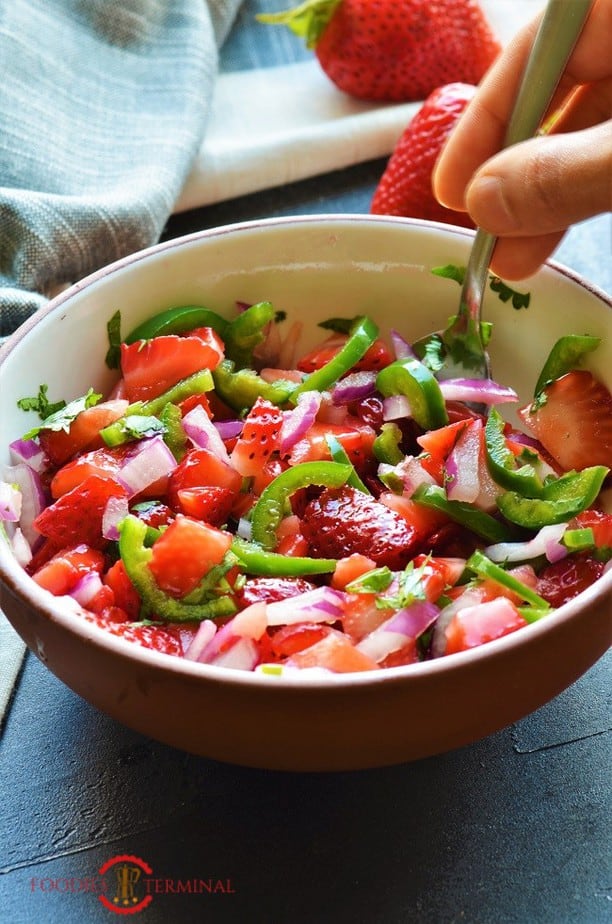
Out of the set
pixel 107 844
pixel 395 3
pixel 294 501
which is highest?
pixel 395 3

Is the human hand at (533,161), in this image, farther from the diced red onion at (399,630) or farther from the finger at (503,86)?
the diced red onion at (399,630)

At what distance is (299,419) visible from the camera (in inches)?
55.7

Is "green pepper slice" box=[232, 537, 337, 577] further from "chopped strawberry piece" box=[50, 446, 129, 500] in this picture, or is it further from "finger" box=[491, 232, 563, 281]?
"finger" box=[491, 232, 563, 281]

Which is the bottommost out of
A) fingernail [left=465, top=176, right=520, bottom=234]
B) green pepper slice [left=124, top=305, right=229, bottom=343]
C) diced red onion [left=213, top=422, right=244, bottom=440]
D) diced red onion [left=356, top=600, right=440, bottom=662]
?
diced red onion [left=213, top=422, right=244, bottom=440]

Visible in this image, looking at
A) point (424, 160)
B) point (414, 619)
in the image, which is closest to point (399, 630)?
point (414, 619)

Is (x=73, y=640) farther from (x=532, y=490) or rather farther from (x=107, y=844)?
(x=532, y=490)

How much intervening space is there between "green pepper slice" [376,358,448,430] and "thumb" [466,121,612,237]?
11.5 inches

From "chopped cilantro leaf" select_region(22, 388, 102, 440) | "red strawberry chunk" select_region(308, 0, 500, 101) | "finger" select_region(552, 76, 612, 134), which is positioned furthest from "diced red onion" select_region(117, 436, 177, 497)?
"red strawberry chunk" select_region(308, 0, 500, 101)

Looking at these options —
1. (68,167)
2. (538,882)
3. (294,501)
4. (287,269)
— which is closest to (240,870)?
(538,882)

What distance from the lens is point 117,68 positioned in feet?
7.49

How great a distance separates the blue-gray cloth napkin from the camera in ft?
5.96

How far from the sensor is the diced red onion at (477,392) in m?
1.47

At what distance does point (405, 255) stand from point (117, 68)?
42.7 inches

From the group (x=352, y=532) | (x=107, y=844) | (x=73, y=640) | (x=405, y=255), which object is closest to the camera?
(x=73, y=640)
